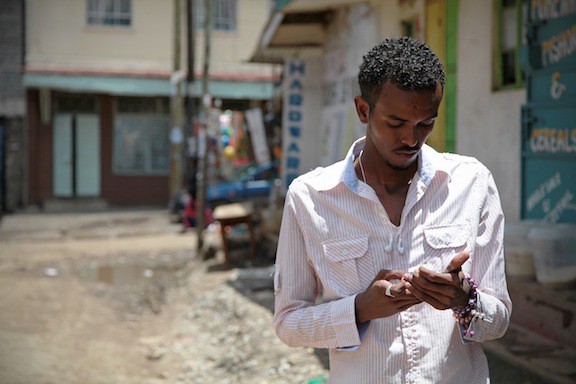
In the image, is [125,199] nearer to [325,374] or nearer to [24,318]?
[24,318]

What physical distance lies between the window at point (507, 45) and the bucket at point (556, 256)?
182cm

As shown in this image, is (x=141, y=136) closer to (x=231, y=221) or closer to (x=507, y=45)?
(x=231, y=221)

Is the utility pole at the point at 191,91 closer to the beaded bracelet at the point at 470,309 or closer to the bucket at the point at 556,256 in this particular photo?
the bucket at the point at 556,256

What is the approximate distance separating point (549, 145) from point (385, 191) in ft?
13.5

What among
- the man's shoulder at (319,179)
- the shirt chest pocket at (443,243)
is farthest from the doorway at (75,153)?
the shirt chest pocket at (443,243)

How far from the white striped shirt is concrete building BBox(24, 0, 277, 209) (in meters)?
18.4

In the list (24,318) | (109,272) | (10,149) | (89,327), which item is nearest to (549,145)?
(89,327)

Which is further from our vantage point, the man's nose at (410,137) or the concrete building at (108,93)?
the concrete building at (108,93)

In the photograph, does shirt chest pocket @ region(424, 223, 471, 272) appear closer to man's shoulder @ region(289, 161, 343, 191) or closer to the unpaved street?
man's shoulder @ region(289, 161, 343, 191)

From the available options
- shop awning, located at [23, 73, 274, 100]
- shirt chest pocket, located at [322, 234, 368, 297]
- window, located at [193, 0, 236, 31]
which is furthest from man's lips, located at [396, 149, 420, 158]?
window, located at [193, 0, 236, 31]

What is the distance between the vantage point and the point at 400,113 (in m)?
1.98

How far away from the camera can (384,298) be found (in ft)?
6.23

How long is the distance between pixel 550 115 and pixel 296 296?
4247 millimetres

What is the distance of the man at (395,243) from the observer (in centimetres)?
199
